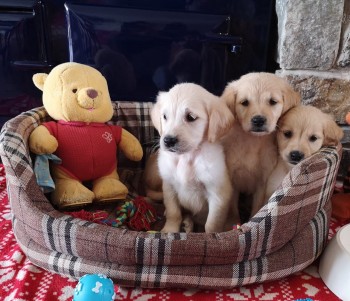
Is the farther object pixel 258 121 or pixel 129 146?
pixel 129 146

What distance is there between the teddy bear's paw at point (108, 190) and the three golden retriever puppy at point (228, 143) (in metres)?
0.21

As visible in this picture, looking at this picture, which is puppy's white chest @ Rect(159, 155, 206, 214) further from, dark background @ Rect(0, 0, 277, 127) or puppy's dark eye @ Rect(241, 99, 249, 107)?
dark background @ Rect(0, 0, 277, 127)

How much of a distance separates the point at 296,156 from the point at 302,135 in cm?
10

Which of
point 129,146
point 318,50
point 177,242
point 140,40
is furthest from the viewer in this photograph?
point 140,40

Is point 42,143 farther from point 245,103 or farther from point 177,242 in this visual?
point 245,103

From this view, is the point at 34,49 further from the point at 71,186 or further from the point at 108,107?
the point at 71,186

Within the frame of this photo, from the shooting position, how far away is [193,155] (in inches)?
53.3

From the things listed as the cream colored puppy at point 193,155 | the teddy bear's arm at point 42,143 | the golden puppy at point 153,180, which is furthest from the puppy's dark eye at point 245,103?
the teddy bear's arm at point 42,143

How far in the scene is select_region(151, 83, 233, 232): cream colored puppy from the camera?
128cm

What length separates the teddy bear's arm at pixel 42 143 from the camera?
1339mm

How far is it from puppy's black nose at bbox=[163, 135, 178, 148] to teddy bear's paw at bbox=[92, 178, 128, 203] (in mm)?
385

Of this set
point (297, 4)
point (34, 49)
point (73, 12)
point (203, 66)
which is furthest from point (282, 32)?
point (34, 49)

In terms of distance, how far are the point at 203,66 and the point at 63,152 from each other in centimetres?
108

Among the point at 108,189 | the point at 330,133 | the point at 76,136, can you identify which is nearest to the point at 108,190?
the point at 108,189
